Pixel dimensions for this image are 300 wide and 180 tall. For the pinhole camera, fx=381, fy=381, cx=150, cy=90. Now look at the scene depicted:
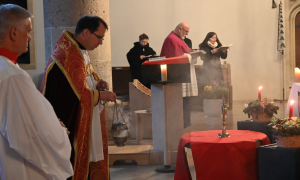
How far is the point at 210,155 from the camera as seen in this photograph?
3.13 metres

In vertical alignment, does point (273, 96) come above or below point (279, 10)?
below

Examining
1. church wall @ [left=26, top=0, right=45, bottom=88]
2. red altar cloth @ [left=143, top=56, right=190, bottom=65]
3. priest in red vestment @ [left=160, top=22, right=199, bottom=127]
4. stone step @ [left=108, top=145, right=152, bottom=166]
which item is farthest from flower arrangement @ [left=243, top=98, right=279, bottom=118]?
church wall @ [left=26, top=0, right=45, bottom=88]

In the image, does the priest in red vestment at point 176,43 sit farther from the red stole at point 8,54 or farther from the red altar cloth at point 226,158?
the red stole at point 8,54

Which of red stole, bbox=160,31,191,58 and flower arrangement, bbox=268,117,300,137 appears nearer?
flower arrangement, bbox=268,117,300,137

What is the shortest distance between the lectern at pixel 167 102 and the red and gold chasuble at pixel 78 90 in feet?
4.54

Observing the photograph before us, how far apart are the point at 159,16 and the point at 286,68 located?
4582mm

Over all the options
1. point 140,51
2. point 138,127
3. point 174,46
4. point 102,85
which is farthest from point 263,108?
point 140,51

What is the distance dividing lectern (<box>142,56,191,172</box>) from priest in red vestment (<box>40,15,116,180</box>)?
4.39 feet

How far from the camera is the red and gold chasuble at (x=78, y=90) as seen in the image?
2941 millimetres

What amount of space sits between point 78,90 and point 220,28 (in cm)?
1073

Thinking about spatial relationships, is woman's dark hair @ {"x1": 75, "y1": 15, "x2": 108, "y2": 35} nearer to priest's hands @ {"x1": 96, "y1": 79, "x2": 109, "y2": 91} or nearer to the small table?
priest's hands @ {"x1": 96, "y1": 79, "x2": 109, "y2": 91}

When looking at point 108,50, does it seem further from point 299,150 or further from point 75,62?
point 299,150

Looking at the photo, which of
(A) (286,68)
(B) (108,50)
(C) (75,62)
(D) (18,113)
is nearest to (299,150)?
(C) (75,62)

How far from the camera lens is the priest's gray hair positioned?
1.81 meters
